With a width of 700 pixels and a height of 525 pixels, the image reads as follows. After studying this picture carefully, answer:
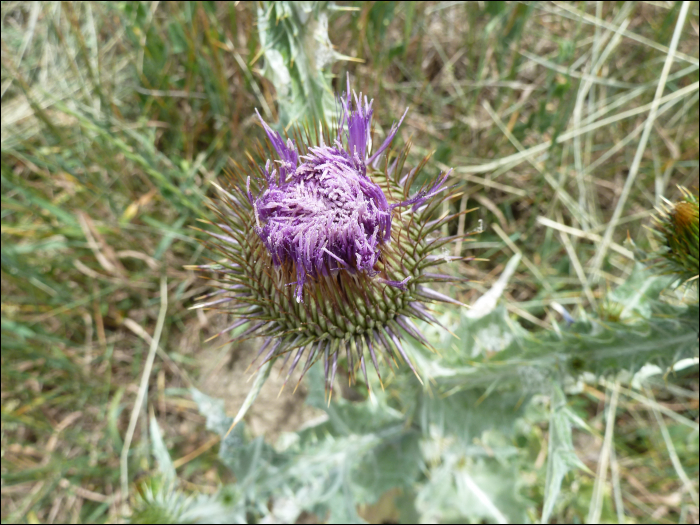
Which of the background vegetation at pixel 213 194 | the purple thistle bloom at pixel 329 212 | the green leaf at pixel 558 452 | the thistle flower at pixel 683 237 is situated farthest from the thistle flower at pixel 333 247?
the background vegetation at pixel 213 194

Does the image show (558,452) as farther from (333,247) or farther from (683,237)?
(333,247)

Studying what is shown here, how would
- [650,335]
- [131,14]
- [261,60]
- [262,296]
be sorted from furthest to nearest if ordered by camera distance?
[261,60]
[131,14]
[650,335]
[262,296]

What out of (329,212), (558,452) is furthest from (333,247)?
(558,452)

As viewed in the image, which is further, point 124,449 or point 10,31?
point 10,31

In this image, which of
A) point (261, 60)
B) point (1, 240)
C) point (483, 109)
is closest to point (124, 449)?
point (1, 240)

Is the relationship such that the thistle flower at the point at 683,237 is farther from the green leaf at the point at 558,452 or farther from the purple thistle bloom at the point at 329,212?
the purple thistle bloom at the point at 329,212

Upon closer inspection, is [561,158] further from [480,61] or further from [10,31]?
[10,31]

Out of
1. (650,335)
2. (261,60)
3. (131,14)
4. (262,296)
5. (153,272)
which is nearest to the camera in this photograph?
(262,296)

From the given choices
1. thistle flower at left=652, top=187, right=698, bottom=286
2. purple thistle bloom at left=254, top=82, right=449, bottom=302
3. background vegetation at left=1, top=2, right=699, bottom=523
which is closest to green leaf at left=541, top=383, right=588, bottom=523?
thistle flower at left=652, top=187, right=698, bottom=286
